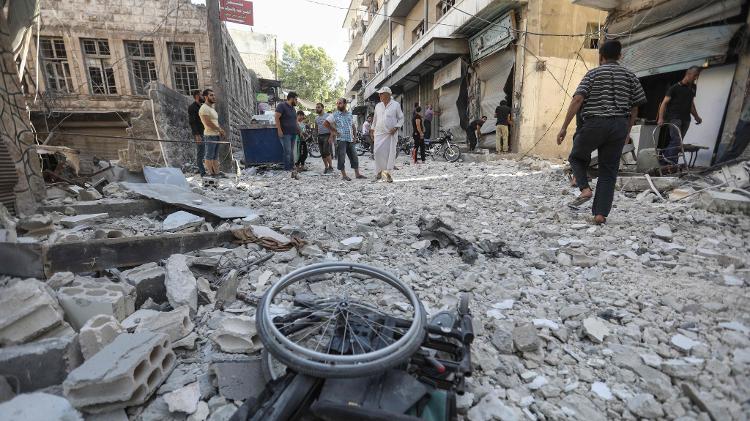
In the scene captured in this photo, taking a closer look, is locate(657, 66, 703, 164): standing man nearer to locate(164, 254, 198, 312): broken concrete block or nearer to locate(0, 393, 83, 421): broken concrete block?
locate(164, 254, 198, 312): broken concrete block

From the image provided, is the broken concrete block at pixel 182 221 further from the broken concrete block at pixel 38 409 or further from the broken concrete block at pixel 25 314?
the broken concrete block at pixel 38 409

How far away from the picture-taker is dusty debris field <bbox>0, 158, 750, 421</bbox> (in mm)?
1417

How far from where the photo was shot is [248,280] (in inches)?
100

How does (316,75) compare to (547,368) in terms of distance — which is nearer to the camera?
(547,368)

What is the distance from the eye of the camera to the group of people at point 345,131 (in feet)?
22.9

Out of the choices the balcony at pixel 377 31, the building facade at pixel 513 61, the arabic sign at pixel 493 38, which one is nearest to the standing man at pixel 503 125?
the building facade at pixel 513 61

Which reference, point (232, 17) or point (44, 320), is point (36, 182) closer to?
point (44, 320)

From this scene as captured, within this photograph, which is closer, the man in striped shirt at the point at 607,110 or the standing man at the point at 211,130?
the man in striped shirt at the point at 607,110

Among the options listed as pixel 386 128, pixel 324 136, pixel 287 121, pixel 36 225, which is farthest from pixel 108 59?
pixel 36 225

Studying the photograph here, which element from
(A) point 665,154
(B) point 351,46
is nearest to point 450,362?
(A) point 665,154

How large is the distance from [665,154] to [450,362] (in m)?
6.62

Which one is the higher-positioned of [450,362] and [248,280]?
[450,362]

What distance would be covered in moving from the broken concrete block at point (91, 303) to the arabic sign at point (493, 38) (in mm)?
11421

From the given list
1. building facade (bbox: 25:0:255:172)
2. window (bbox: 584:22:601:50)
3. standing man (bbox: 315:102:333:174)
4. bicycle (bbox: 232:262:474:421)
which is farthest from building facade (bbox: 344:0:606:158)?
bicycle (bbox: 232:262:474:421)
